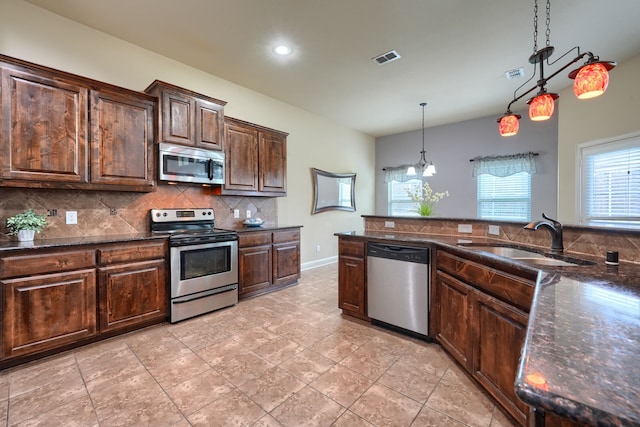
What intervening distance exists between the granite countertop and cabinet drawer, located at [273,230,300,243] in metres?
3.29

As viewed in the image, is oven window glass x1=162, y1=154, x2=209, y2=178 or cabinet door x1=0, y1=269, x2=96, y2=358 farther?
oven window glass x1=162, y1=154, x2=209, y2=178

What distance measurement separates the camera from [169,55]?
3.40m

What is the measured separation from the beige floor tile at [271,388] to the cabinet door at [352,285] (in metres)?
1.14

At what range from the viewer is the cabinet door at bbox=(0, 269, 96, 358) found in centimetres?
209

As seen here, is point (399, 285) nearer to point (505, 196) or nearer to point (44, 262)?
→ point (44, 262)

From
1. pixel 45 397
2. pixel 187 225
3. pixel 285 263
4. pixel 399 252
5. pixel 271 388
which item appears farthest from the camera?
pixel 285 263

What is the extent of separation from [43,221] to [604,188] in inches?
251

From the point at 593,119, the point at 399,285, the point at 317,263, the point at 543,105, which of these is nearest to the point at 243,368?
the point at 399,285

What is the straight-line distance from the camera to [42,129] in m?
2.38

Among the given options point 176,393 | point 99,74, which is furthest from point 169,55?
point 176,393

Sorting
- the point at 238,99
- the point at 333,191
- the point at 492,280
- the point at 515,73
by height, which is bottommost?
the point at 492,280

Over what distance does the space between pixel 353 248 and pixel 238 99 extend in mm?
2904

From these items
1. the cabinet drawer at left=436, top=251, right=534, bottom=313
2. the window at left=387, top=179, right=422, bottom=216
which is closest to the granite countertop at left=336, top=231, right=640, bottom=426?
the cabinet drawer at left=436, top=251, right=534, bottom=313

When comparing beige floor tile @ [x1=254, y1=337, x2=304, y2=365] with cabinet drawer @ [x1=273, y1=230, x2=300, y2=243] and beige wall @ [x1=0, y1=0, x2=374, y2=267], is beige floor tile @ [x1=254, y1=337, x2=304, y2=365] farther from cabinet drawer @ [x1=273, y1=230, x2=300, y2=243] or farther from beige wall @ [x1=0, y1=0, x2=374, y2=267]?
beige wall @ [x1=0, y1=0, x2=374, y2=267]
